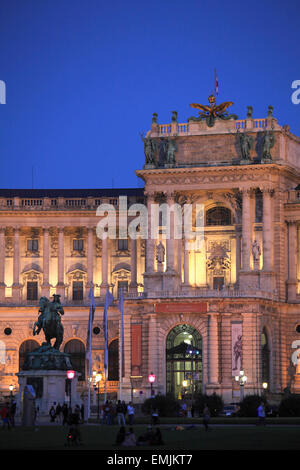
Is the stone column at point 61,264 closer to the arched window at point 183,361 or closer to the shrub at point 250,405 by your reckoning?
the arched window at point 183,361

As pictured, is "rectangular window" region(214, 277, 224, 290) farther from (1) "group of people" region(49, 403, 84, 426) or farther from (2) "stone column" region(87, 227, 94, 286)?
(1) "group of people" region(49, 403, 84, 426)

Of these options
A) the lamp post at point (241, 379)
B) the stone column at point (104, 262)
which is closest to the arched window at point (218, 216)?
the stone column at point (104, 262)

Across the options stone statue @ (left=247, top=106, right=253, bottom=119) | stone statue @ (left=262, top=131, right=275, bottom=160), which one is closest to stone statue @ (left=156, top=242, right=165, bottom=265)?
stone statue @ (left=262, top=131, right=275, bottom=160)

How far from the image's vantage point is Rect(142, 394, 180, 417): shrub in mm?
98250

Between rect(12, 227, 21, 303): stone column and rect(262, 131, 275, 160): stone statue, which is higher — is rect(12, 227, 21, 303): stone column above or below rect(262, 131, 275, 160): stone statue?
below

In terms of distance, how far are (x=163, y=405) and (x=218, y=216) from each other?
2655 centimetres

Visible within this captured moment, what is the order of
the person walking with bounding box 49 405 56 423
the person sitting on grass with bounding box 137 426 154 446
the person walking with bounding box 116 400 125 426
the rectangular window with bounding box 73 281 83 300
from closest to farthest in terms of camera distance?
the person sitting on grass with bounding box 137 426 154 446
the person walking with bounding box 116 400 125 426
the person walking with bounding box 49 405 56 423
the rectangular window with bounding box 73 281 83 300

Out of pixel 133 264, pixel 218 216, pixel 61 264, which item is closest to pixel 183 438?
pixel 218 216

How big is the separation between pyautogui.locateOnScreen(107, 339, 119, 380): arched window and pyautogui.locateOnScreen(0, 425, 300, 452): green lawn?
41939 mm

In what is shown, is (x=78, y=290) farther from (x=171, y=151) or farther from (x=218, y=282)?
(x=171, y=151)

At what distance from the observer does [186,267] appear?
11838cm

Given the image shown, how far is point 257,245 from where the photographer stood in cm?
11350

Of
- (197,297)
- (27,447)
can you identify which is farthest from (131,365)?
(27,447)

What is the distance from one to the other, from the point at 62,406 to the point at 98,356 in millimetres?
38762
